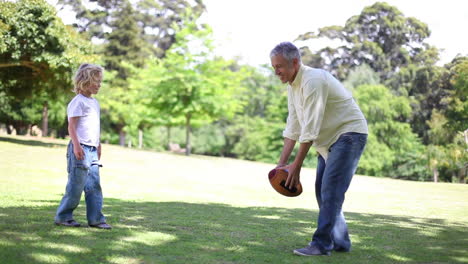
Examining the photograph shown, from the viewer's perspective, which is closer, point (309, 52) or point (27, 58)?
point (27, 58)

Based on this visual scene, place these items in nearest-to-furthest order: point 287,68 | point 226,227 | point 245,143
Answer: point 287,68 < point 226,227 < point 245,143

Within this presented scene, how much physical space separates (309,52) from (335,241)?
5452cm

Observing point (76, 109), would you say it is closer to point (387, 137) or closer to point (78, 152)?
point (78, 152)

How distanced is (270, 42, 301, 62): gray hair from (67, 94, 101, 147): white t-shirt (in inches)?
83.7

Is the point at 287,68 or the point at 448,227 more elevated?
the point at 287,68

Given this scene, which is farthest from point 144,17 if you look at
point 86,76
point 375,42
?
point 86,76

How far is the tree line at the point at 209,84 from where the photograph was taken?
2373 cm

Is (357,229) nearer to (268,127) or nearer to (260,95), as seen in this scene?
(268,127)

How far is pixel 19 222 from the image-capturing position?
5512 millimetres

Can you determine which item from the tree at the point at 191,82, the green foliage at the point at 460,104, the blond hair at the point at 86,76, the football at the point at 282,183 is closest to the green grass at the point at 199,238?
the football at the point at 282,183

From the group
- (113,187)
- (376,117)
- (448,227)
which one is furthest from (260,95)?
(448,227)

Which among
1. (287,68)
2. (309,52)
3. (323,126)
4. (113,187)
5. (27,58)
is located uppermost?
(309,52)

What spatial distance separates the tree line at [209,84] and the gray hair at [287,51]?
18240 mm

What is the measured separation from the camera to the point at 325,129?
474cm
